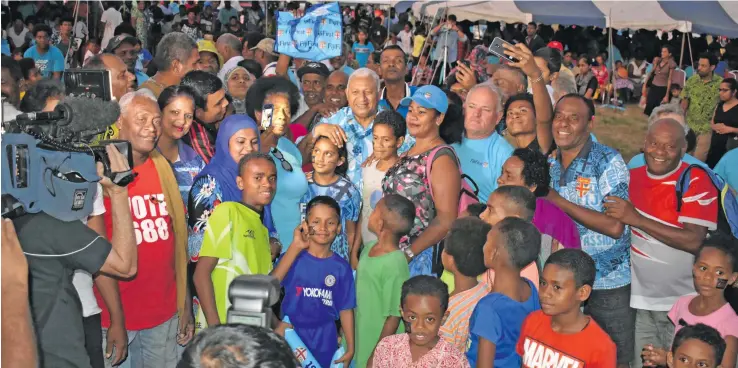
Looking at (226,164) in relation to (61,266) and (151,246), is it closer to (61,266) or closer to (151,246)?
(151,246)

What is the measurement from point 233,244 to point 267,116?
4.55 ft

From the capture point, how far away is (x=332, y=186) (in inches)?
203

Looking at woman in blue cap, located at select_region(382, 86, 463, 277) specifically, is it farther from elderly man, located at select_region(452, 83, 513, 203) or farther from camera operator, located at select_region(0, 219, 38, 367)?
camera operator, located at select_region(0, 219, 38, 367)

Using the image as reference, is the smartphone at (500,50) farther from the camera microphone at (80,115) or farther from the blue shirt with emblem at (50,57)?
the blue shirt with emblem at (50,57)

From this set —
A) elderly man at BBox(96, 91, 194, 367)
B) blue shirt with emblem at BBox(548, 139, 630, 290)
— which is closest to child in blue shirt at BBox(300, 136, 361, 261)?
elderly man at BBox(96, 91, 194, 367)

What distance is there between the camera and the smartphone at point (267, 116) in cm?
548

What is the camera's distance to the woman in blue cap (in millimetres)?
4770

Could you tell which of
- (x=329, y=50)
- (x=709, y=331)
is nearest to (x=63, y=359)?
(x=709, y=331)

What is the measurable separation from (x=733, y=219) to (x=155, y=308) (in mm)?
3023

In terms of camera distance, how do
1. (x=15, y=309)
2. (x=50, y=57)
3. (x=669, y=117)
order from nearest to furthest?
(x=15, y=309), (x=669, y=117), (x=50, y=57)

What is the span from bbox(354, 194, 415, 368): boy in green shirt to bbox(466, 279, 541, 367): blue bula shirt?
20.6 inches

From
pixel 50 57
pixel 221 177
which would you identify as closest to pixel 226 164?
pixel 221 177

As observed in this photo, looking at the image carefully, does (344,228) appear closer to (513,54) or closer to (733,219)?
(513,54)

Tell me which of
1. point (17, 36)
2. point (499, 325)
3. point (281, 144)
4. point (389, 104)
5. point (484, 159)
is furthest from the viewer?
point (17, 36)
